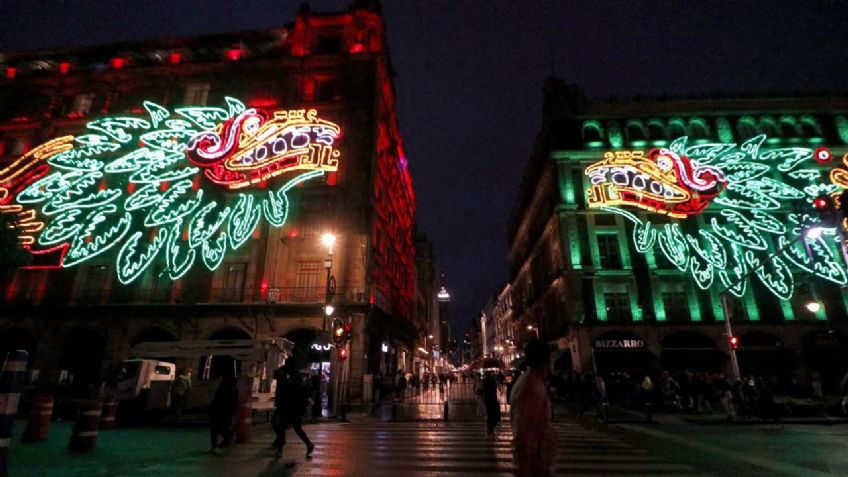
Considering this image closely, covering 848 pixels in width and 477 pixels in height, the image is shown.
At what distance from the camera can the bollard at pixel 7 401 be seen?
477cm

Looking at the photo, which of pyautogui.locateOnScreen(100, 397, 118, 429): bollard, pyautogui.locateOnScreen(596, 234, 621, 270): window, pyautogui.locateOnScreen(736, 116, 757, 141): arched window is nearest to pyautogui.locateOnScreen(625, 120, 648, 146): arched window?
pyautogui.locateOnScreen(736, 116, 757, 141): arched window

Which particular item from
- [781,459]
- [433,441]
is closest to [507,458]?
[433,441]

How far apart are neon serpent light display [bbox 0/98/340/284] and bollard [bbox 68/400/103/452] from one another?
652 inches

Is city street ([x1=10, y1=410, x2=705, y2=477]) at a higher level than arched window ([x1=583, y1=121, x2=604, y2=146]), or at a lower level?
lower

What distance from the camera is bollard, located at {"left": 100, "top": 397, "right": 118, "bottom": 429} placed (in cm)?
1288

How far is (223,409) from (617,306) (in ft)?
90.7

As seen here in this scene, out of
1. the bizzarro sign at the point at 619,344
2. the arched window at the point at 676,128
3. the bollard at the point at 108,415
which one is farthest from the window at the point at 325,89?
the arched window at the point at 676,128

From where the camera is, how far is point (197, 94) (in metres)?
32.3

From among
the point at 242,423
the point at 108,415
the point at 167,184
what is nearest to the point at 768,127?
the point at 242,423

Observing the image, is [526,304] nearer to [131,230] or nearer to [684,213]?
[684,213]

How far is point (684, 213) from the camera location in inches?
1125

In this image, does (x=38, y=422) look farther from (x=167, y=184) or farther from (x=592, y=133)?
(x=592, y=133)

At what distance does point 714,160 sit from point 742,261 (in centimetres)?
766

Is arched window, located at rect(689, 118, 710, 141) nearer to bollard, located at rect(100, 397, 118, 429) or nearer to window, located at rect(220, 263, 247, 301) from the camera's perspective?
window, located at rect(220, 263, 247, 301)
